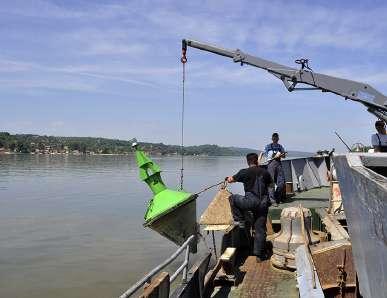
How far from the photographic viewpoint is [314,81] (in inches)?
473

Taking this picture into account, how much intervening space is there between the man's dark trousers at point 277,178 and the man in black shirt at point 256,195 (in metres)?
3.85

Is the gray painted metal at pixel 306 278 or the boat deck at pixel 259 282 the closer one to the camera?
the gray painted metal at pixel 306 278

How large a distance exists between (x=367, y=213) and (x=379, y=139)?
18.4 feet

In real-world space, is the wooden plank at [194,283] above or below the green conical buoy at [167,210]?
below

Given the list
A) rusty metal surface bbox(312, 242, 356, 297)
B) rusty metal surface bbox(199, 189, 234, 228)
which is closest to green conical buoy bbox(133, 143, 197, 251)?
rusty metal surface bbox(199, 189, 234, 228)

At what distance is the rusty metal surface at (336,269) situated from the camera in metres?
4.99

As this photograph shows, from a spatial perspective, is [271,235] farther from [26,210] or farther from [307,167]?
[26,210]

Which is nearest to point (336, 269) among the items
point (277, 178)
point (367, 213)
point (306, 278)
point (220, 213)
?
point (306, 278)

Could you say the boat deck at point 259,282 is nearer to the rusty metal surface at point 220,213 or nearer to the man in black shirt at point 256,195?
the man in black shirt at point 256,195

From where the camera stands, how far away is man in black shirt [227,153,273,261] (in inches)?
299

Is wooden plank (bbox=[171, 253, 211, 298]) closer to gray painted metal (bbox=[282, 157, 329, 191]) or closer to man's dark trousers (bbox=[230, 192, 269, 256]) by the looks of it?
man's dark trousers (bbox=[230, 192, 269, 256])

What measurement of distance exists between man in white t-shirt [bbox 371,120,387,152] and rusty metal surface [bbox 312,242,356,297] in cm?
289

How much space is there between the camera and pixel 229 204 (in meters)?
7.95

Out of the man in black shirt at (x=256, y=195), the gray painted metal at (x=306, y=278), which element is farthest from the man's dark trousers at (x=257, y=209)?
the gray painted metal at (x=306, y=278)
